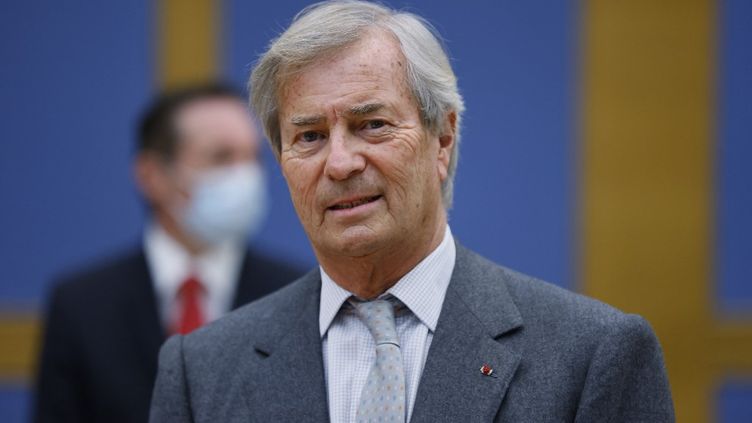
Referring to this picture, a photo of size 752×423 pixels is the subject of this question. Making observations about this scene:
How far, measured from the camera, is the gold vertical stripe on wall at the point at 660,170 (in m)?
4.96

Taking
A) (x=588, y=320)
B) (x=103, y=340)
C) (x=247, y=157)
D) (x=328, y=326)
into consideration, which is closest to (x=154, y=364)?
(x=103, y=340)

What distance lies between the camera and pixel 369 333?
89.0 inches

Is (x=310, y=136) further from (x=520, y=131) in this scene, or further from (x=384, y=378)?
(x=520, y=131)

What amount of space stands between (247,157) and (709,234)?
207 cm

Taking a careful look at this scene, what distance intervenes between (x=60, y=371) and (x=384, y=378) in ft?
5.81

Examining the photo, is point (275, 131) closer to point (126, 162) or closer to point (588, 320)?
point (588, 320)

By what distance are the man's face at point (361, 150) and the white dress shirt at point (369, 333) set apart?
0.27 feet

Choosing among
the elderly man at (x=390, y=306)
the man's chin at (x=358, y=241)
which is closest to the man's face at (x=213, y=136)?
the elderly man at (x=390, y=306)

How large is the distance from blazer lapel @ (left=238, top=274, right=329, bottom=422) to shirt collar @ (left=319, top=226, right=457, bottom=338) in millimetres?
43

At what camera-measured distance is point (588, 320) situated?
2.14 meters

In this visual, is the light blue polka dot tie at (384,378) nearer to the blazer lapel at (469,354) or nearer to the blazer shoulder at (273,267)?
the blazer lapel at (469,354)

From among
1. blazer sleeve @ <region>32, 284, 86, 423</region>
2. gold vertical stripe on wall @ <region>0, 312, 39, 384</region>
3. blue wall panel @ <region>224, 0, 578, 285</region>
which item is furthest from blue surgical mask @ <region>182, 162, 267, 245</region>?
gold vertical stripe on wall @ <region>0, 312, 39, 384</region>

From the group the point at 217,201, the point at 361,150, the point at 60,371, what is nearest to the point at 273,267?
the point at 217,201

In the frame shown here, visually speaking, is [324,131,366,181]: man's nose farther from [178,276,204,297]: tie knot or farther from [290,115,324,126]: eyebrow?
[178,276,204,297]: tie knot
